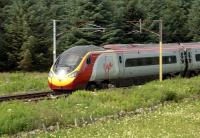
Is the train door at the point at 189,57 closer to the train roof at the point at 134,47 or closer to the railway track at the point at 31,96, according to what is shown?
the train roof at the point at 134,47

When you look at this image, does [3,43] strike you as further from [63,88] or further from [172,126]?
[172,126]

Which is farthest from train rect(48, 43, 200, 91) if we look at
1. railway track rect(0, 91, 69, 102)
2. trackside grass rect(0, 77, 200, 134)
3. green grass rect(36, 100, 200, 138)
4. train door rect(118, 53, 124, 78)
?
green grass rect(36, 100, 200, 138)

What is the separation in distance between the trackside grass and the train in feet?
17.5

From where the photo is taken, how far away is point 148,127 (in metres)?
16.3

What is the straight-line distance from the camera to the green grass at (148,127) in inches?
586

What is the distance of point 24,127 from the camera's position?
16.5m

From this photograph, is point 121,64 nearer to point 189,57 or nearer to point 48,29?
point 189,57

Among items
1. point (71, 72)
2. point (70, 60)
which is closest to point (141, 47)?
point (70, 60)

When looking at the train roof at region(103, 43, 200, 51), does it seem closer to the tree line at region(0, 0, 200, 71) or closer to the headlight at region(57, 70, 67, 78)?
the headlight at region(57, 70, 67, 78)

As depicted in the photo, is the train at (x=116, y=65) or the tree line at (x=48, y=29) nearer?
the train at (x=116, y=65)

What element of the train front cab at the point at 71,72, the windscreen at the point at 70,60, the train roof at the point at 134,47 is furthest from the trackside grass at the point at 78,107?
the train roof at the point at 134,47

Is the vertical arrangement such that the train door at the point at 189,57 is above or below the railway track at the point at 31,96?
below

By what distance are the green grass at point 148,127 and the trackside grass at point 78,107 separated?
3.62ft

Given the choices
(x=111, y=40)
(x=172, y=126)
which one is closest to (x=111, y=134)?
(x=172, y=126)
